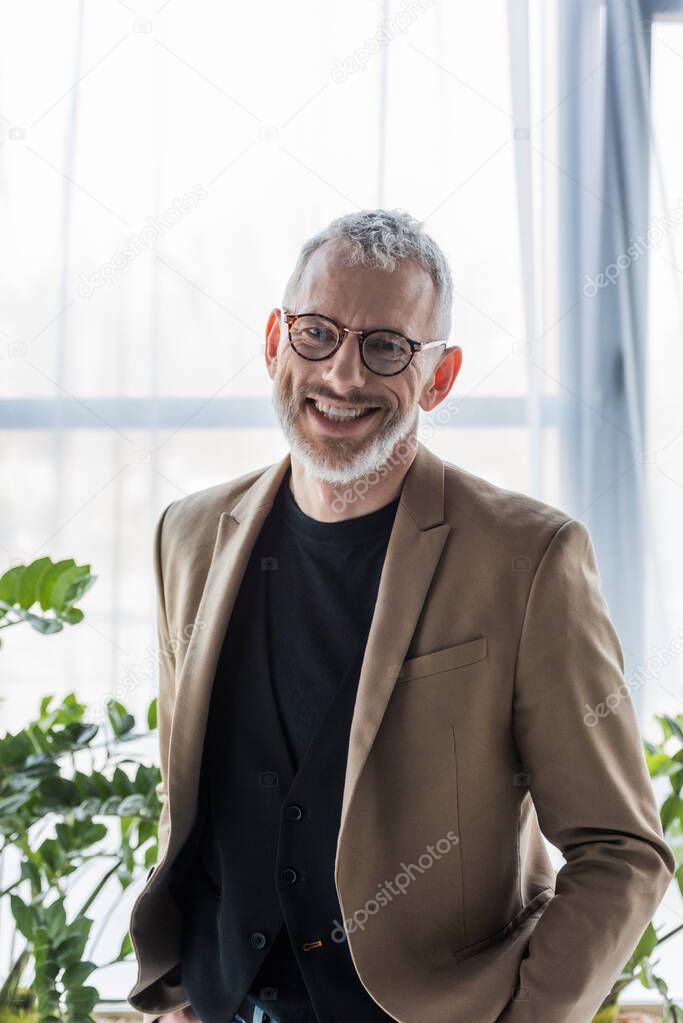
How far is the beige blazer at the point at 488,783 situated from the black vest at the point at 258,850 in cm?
4

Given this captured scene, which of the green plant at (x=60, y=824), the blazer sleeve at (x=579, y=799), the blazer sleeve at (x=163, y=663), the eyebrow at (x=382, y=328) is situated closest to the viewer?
the blazer sleeve at (x=579, y=799)

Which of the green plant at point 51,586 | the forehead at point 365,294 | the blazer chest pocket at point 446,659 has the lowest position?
the blazer chest pocket at point 446,659

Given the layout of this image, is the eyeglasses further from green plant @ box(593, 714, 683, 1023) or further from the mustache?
green plant @ box(593, 714, 683, 1023)

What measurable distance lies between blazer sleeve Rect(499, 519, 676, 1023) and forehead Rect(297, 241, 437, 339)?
0.35m

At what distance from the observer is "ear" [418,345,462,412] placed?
126 centimetres

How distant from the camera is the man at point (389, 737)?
107 centimetres

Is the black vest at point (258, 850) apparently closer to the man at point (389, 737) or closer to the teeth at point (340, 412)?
the man at point (389, 737)

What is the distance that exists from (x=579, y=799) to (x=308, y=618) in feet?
1.30

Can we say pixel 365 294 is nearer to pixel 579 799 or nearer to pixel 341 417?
pixel 341 417

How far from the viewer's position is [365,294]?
1.17 meters

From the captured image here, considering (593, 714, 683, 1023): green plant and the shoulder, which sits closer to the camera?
the shoulder

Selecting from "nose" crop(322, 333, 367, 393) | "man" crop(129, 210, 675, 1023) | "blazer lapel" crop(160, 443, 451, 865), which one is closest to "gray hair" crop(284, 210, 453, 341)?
"man" crop(129, 210, 675, 1023)

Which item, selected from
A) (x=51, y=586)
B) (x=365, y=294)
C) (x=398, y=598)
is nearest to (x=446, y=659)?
(x=398, y=598)

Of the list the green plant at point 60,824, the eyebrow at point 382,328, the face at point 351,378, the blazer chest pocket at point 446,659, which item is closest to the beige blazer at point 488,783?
the blazer chest pocket at point 446,659
